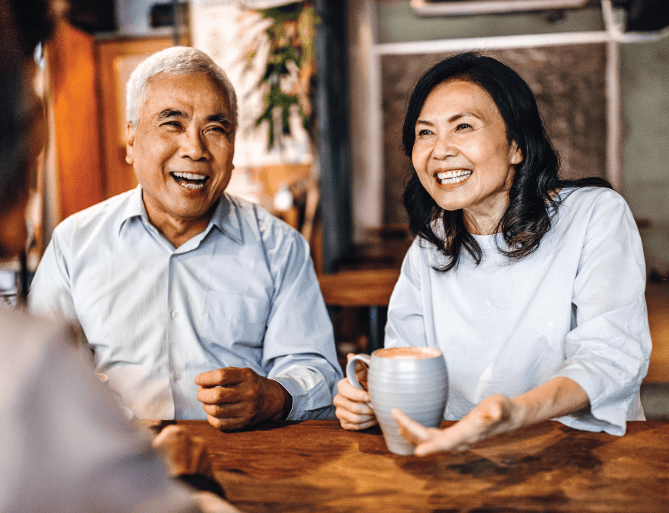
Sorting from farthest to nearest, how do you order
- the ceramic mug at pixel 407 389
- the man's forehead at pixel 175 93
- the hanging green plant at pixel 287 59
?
the hanging green plant at pixel 287 59 → the man's forehead at pixel 175 93 → the ceramic mug at pixel 407 389

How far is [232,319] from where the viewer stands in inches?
60.2

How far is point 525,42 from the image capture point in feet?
18.5

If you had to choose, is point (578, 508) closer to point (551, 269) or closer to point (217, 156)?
point (551, 269)

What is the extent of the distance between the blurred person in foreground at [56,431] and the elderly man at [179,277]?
935mm

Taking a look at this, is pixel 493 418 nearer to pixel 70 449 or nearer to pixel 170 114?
pixel 70 449

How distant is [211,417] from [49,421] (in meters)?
0.66

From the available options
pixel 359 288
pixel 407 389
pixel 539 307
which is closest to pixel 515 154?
pixel 539 307

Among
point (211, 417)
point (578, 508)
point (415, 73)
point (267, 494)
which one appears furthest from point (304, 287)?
point (415, 73)

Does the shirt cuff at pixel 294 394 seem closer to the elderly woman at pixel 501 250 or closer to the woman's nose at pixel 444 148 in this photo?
the elderly woman at pixel 501 250

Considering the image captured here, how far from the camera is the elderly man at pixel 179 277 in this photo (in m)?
1.49

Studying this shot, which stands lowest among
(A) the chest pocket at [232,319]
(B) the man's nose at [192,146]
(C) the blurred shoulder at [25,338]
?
(A) the chest pocket at [232,319]

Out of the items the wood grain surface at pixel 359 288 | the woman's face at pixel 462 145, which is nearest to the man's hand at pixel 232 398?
the woman's face at pixel 462 145

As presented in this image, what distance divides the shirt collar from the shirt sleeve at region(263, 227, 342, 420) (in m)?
0.11

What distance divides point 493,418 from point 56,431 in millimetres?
597
